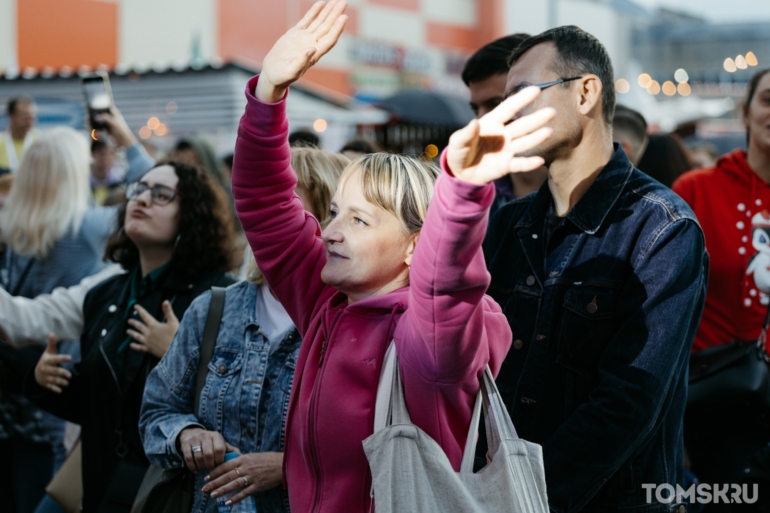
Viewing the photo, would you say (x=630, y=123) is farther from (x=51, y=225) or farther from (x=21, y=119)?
(x=21, y=119)

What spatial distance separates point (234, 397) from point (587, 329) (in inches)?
44.0

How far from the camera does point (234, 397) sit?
2.58 m

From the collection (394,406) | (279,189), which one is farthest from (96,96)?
(394,406)

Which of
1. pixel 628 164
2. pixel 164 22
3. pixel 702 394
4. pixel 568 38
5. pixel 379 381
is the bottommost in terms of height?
pixel 702 394

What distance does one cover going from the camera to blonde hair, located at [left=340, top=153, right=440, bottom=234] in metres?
1.97

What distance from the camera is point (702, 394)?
10.4 ft

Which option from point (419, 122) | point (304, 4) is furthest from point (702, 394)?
point (304, 4)

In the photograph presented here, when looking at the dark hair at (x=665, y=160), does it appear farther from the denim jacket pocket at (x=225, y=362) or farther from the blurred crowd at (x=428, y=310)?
the denim jacket pocket at (x=225, y=362)

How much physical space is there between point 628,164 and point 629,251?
1.04ft

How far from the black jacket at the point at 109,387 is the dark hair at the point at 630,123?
278cm

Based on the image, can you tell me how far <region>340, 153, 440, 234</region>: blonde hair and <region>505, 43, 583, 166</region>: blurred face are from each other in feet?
1.62

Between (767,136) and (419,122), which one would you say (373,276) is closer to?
(767,136)

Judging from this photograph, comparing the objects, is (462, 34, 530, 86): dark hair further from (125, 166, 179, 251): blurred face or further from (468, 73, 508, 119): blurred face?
(125, 166, 179, 251): blurred face
